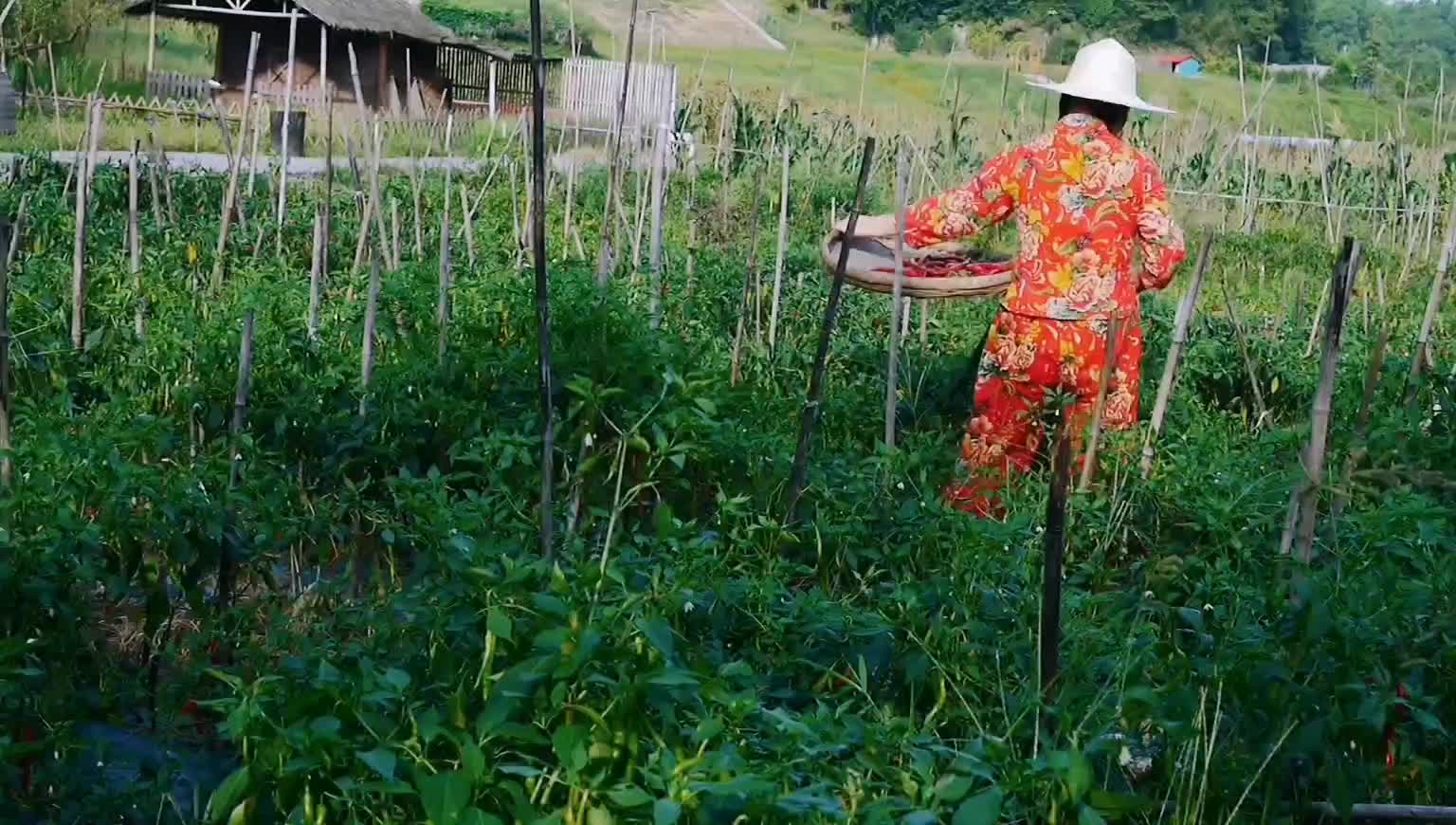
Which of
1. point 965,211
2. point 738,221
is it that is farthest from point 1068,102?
point 738,221

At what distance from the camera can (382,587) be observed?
3896 mm

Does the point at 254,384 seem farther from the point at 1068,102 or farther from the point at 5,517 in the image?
the point at 1068,102

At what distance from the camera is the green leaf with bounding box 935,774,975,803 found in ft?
8.04

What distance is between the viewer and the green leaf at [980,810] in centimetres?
237

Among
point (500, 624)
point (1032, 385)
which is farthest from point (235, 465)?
point (1032, 385)

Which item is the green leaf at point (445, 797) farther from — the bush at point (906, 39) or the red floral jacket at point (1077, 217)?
the bush at point (906, 39)

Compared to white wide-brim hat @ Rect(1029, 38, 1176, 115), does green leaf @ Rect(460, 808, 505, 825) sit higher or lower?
lower

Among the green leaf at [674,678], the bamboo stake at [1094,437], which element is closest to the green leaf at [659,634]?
the green leaf at [674,678]

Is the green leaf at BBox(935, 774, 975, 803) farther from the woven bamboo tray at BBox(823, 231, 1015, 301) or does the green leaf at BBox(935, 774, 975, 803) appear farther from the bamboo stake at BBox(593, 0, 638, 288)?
the woven bamboo tray at BBox(823, 231, 1015, 301)

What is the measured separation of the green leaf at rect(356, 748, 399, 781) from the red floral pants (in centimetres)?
285

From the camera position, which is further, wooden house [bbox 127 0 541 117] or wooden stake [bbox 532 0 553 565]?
wooden house [bbox 127 0 541 117]

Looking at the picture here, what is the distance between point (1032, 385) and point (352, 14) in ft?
72.4

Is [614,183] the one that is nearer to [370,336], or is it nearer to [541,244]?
[370,336]

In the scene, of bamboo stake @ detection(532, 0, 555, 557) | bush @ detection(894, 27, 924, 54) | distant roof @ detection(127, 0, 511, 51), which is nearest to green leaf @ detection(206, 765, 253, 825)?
bamboo stake @ detection(532, 0, 555, 557)
